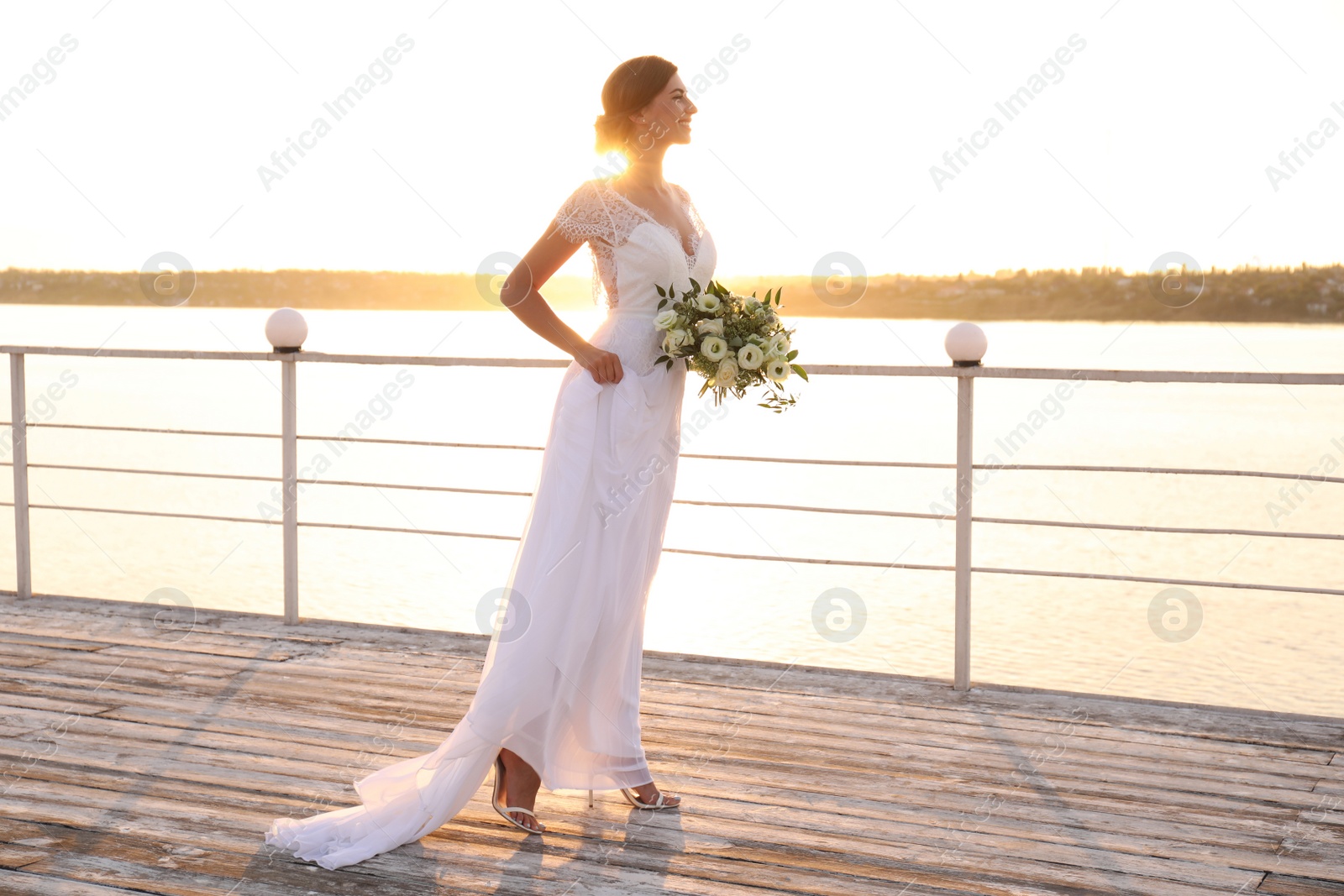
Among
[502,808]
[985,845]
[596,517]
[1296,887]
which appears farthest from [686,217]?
[1296,887]

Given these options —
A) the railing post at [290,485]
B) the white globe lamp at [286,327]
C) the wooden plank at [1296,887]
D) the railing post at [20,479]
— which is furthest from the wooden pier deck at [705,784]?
the white globe lamp at [286,327]

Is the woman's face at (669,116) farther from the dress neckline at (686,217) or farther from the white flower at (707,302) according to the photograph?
the white flower at (707,302)

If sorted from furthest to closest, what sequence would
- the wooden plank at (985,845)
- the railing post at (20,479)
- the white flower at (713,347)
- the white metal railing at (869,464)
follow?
1. the railing post at (20,479)
2. the white metal railing at (869,464)
3. the white flower at (713,347)
4. the wooden plank at (985,845)

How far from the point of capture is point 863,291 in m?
3.91

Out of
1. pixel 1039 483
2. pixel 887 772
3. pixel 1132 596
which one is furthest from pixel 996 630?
pixel 887 772

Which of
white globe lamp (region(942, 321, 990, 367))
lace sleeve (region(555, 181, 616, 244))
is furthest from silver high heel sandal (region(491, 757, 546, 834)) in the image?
white globe lamp (region(942, 321, 990, 367))

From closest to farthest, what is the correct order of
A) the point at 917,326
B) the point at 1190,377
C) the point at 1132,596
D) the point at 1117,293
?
the point at 1190,377 → the point at 1132,596 → the point at 1117,293 → the point at 917,326

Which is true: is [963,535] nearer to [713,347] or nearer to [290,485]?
[713,347]

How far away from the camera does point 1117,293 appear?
626 inches

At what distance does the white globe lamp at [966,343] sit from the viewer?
3.49 m

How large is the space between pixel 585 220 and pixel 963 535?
64.7 inches

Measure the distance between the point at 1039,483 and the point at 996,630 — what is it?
7586 millimetres

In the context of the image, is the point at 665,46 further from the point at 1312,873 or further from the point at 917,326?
the point at 917,326

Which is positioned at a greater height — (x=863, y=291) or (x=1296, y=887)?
(x=863, y=291)
